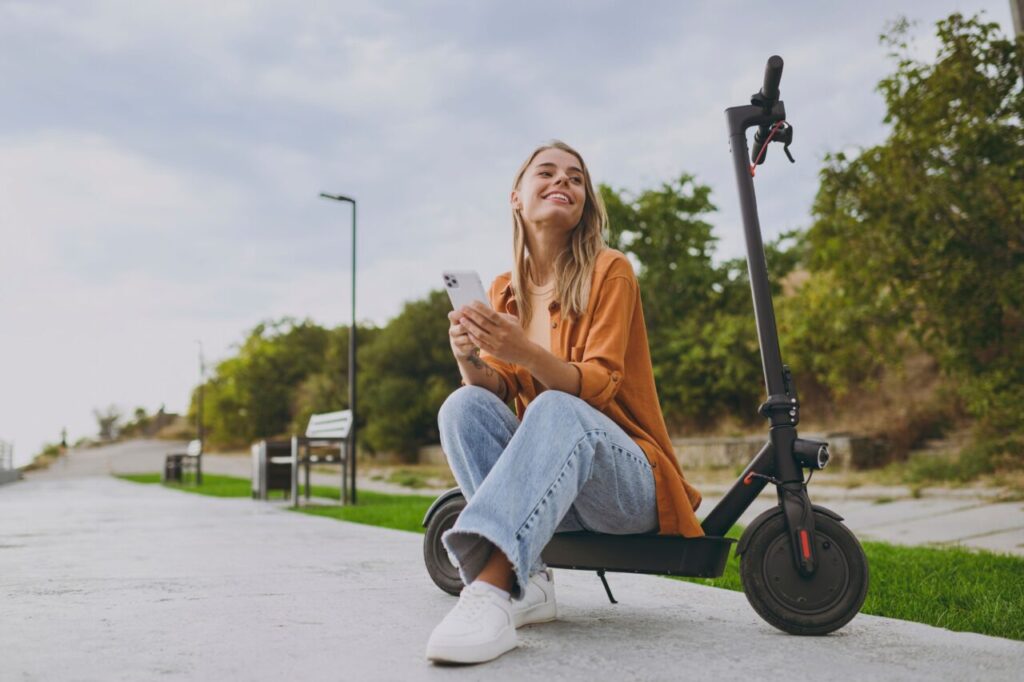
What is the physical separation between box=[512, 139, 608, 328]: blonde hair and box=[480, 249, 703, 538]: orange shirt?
0.03 m

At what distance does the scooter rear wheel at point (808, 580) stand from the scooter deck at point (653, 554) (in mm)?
88

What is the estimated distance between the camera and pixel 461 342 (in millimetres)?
1994

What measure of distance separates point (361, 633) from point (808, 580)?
3.56 ft

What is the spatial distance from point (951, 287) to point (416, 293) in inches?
695

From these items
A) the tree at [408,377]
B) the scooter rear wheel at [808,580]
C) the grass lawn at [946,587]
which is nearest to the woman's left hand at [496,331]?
the scooter rear wheel at [808,580]

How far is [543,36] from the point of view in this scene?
9.84 m

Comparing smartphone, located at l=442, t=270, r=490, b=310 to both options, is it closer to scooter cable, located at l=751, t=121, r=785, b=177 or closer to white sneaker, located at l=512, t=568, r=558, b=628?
white sneaker, located at l=512, t=568, r=558, b=628

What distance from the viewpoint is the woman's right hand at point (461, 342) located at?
6.41 ft

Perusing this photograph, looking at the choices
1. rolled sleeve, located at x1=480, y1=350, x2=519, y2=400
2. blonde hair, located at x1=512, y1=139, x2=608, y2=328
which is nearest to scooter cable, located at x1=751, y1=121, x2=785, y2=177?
blonde hair, located at x1=512, y1=139, x2=608, y2=328

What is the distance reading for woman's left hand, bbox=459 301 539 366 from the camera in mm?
1814

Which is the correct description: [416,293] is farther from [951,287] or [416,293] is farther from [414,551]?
[414,551]

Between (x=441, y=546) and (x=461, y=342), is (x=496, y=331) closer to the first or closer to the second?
(x=461, y=342)

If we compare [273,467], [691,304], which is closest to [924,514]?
[273,467]

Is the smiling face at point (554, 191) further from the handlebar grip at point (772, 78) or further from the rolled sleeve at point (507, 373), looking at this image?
the handlebar grip at point (772, 78)
